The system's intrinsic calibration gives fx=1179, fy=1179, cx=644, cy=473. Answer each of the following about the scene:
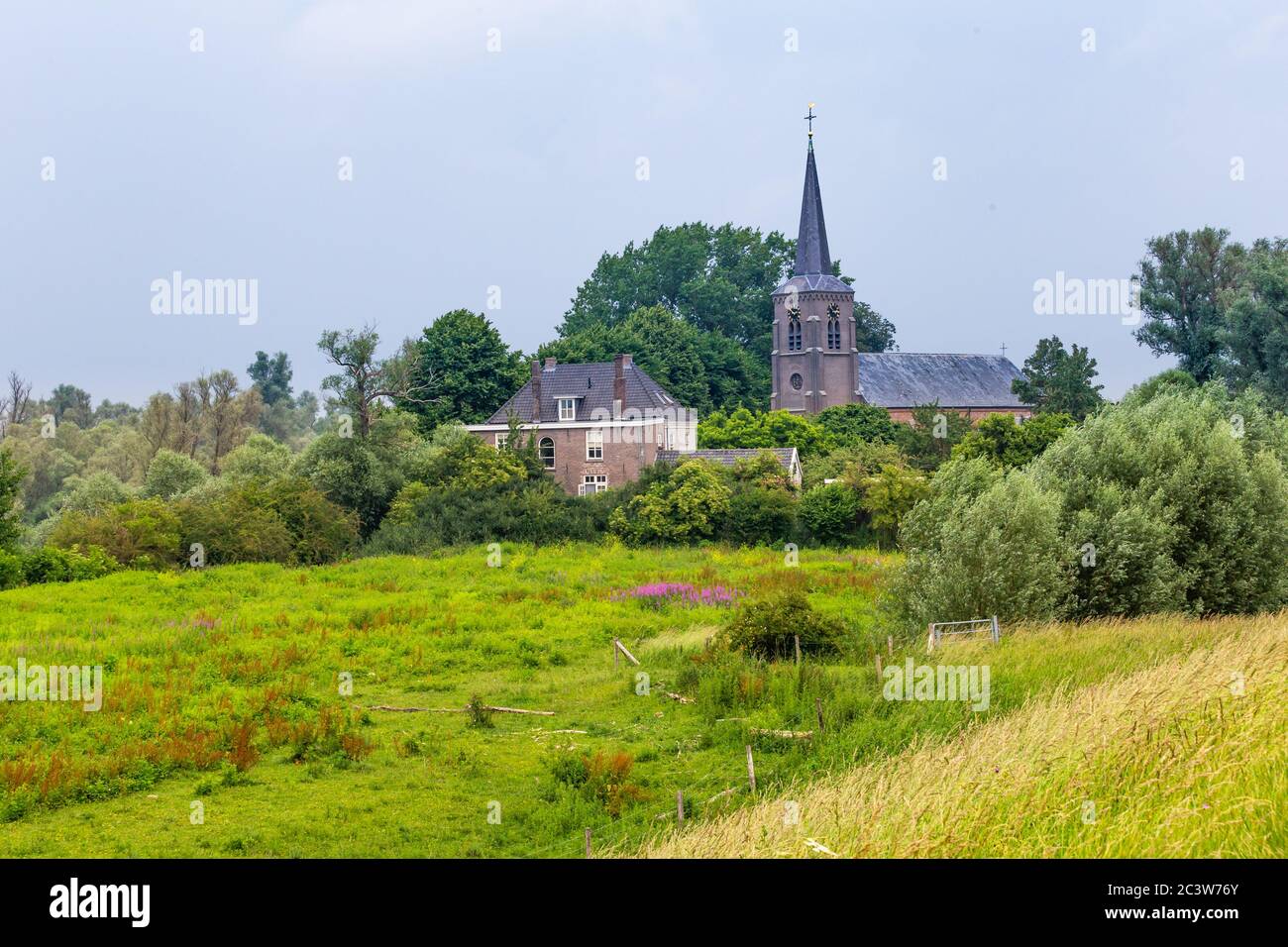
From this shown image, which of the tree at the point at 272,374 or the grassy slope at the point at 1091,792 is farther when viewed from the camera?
the tree at the point at 272,374

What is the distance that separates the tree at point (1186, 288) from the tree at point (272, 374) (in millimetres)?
122621

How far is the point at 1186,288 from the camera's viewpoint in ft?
261

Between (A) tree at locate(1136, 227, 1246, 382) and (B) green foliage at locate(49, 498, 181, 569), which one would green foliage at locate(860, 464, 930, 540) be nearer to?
(B) green foliage at locate(49, 498, 181, 569)

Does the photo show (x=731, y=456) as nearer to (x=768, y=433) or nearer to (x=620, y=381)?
(x=620, y=381)

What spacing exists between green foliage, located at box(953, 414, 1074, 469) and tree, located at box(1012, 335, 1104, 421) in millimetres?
13152

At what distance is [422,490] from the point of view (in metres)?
53.0

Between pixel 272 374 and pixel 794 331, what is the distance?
341 feet

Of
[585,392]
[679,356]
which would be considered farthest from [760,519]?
[679,356]

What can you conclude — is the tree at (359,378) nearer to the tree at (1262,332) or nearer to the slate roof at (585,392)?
the slate roof at (585,392)

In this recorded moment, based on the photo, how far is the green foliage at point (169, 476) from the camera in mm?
61844

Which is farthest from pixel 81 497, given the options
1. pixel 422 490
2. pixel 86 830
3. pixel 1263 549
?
pixel 1263 549

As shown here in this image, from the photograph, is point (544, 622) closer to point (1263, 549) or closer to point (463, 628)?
point (463, 628)

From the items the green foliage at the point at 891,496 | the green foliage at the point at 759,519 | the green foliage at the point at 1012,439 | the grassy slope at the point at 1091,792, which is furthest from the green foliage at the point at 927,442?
the grassy slope at the point at 1091,792
